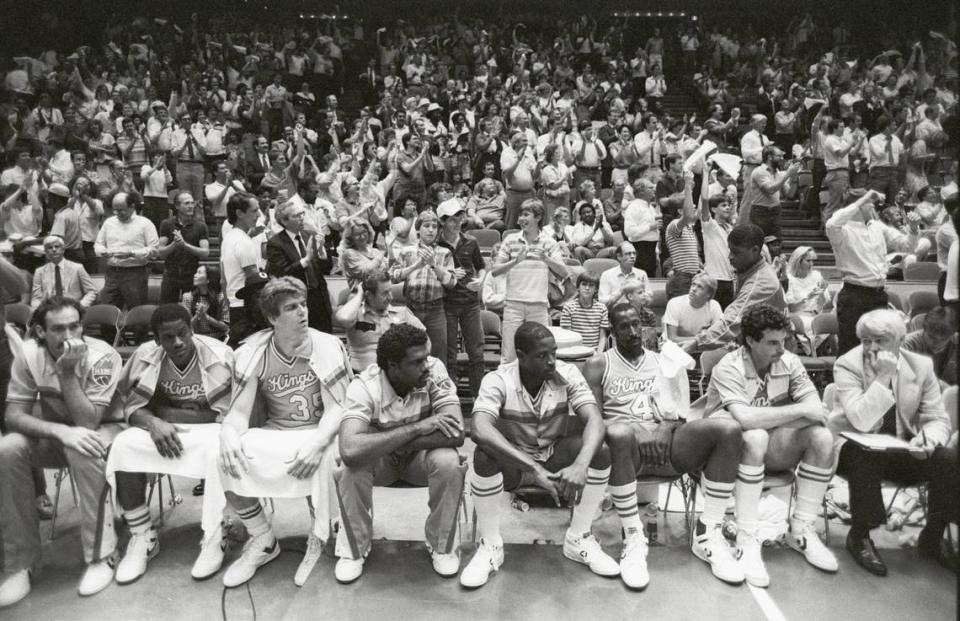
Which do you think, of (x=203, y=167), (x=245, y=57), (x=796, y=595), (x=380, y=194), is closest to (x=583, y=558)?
(x=796, y=595)

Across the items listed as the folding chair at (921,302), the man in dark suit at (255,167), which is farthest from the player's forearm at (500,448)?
the man in dark suit at (255,167)

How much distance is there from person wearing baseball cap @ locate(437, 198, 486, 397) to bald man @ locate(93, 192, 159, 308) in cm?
289

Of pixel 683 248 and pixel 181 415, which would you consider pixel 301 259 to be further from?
pixel 683 248

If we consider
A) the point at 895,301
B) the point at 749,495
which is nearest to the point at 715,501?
the point at 749,495

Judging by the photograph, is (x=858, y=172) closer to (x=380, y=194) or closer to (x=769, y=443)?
(x=380, y=194)

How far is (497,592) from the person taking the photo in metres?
3.18

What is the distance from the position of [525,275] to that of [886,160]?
6539mm

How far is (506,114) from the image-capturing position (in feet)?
37.4

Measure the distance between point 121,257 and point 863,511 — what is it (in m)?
6.19

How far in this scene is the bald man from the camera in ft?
21.8

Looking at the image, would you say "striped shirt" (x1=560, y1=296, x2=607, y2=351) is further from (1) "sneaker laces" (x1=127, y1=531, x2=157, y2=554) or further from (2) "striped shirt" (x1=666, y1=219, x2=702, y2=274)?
(1) "sneaker laces" (x1=127, y1=531, x2=157, y2=554)

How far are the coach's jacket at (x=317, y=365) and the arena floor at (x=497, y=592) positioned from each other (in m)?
0.76

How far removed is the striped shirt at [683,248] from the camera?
6.67 meters

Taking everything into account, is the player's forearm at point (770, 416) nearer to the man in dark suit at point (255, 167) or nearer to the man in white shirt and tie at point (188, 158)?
the man in white shirt and tie at point (188, 158)
